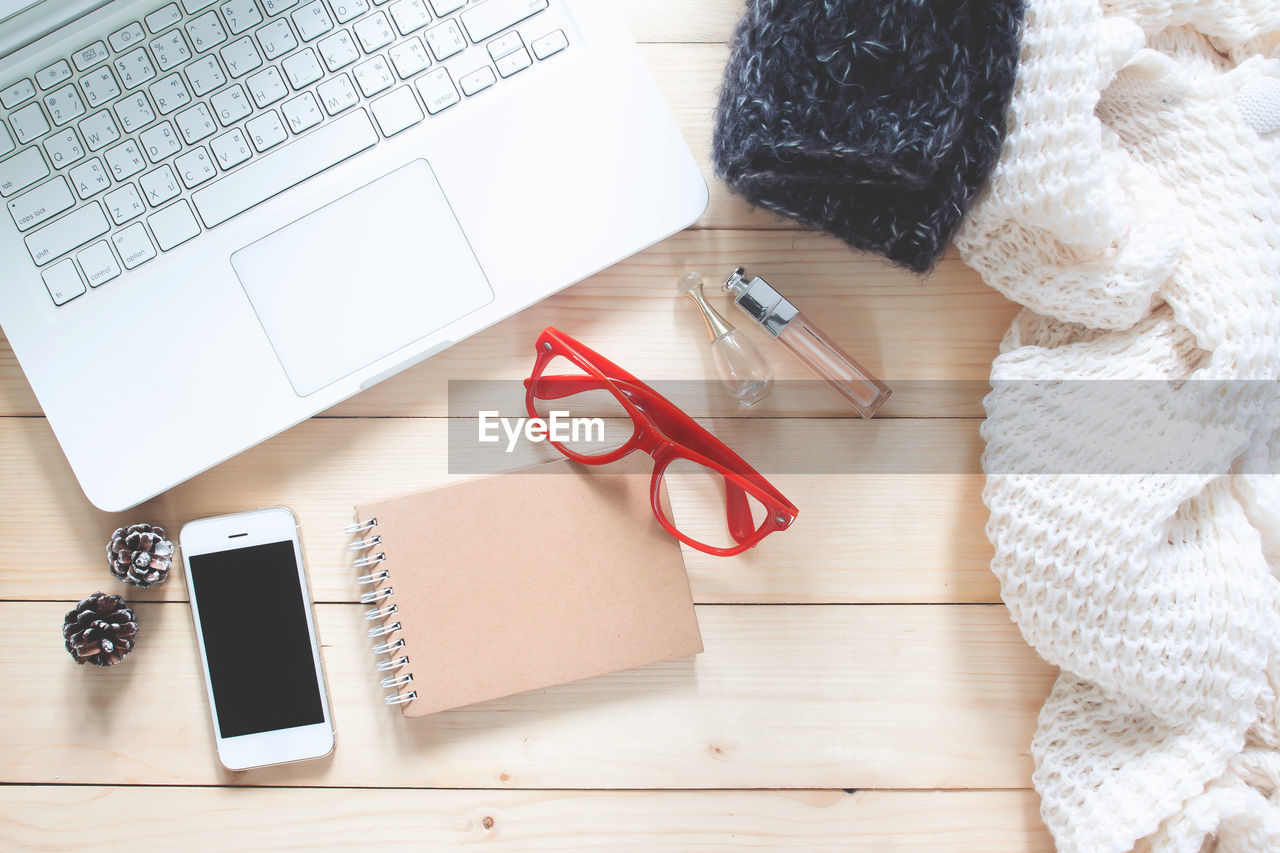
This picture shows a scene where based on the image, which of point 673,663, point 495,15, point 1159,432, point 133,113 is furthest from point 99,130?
point 1159,432

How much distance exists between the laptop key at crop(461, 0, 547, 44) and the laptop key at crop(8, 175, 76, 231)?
0.26 meters

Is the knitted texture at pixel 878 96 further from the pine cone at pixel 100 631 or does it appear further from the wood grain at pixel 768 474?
the pine cone at pixel 100 631

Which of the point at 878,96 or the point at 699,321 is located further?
the point at 699,321

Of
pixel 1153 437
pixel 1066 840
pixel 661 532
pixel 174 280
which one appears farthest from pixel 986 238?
pixel 174 280

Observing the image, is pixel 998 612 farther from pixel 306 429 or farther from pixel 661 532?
pixel 306 429

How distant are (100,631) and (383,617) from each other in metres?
0.18

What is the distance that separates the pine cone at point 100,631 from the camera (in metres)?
0.51

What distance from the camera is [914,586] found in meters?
0.55

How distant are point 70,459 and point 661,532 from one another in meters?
0.36

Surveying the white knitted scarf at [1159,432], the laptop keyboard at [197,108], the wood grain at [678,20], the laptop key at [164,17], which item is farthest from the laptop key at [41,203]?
the white knitted scarf at [1159,432]

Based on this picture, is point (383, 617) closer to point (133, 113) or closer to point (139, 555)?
point (139, 555)

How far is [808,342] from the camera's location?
526 mm

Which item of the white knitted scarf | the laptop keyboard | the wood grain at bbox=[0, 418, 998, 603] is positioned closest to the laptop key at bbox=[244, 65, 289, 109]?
the laptop keyboard

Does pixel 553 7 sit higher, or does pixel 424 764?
pixel 553 7
